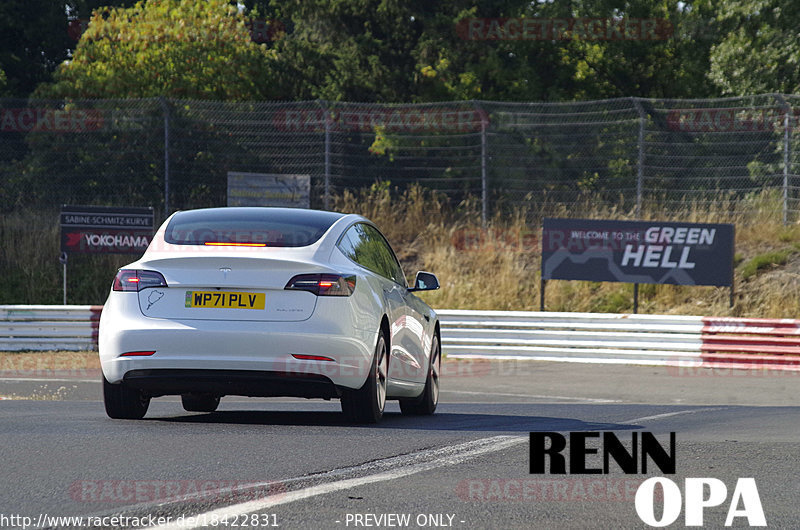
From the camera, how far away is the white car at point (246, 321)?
843cm

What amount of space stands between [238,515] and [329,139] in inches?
791

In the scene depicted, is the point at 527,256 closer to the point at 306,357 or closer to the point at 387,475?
the point at 306,357

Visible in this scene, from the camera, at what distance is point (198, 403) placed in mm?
10453

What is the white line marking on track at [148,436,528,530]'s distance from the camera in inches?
212

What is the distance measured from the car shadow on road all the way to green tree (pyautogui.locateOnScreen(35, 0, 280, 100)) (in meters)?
20.9

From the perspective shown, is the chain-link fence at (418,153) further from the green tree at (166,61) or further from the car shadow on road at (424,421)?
the car shadow on road at (424,421)

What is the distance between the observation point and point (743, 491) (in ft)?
20.5

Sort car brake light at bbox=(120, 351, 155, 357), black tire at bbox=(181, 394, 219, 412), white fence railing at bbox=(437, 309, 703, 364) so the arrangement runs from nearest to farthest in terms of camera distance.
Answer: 1. car brake light at bbox=(120, 351, 155, 357)
2. black tire at bbox=(181, 394, 219, 412)
3. white fence railing at bbox=(437, 309, 703, 364)

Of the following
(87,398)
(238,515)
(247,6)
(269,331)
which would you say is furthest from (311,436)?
(247,6)

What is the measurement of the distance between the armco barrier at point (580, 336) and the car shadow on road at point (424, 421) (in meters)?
8.84

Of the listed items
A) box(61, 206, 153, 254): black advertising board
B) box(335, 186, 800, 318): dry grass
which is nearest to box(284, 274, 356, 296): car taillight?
box(61, 206, 153, 254): black advertising board

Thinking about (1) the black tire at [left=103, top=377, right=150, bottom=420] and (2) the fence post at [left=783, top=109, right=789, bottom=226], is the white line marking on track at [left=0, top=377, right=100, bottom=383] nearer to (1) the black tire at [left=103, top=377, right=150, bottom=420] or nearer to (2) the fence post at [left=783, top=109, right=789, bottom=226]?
(1) the black tire at [left=103, top=377, right=150, bottom=420]

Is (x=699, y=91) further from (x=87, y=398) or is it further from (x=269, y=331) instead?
(x=269, y=331)

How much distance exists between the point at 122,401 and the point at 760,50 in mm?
23848
